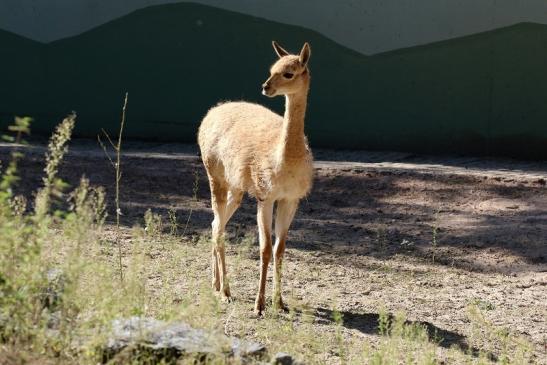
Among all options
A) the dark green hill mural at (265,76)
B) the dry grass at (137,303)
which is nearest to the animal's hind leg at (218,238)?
the dry grass at (137,303)

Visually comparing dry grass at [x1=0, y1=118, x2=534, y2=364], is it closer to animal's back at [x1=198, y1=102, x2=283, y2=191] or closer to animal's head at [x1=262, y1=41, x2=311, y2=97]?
animal's back at [x1=198, y1=102, x2=283, y2=191]

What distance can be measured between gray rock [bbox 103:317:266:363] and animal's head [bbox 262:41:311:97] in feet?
7.75

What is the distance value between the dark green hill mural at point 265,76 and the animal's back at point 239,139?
18.1 ft

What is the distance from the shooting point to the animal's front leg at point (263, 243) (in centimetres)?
685

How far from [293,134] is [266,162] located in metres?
0.29

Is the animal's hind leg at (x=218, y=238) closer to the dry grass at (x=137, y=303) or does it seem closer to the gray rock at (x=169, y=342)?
the dry grass at (x=137, y=303)

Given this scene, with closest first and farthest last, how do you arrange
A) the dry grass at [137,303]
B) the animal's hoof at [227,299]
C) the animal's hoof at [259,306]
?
the dry grass at [137,303]
the animal's hoof at [259,306]
the animal's hoof at [227,299]

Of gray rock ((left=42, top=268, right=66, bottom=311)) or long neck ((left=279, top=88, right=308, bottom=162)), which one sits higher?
long neck ((left=279, top=88, right=308, bottom=162))

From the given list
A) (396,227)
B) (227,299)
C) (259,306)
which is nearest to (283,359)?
(259,306)

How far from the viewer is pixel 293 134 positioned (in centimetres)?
674

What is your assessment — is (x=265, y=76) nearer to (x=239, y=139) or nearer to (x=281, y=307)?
(x=239, y=139)

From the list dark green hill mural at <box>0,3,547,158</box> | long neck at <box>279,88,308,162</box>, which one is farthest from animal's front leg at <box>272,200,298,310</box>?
dark green hill mural at <box>0,3,547,158</box>

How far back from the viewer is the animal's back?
7.04 meters

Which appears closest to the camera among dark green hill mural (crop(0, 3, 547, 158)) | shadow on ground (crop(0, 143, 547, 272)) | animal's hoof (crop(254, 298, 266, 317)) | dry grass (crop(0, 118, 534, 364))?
dry grass (crop(0, 118, 534, 364))
